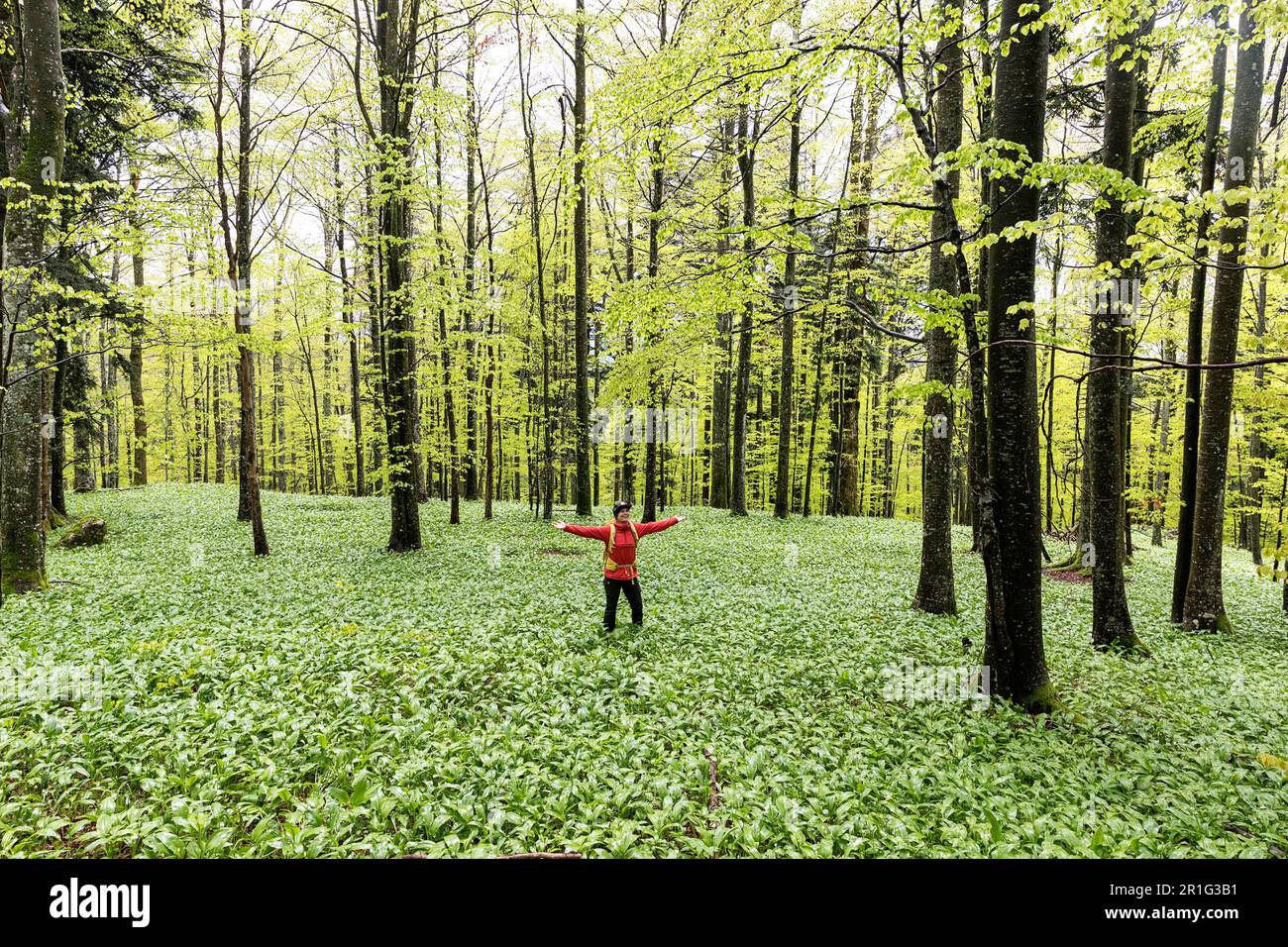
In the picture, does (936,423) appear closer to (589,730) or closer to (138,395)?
(589,730)

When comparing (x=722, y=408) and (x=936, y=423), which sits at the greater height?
(x=722, y=408)

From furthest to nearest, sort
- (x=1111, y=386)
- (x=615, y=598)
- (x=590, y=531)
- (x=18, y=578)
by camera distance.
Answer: (x=18, y=578)
(x=615, y=598)
(x=590, y=531)
(x=1111, y=386)

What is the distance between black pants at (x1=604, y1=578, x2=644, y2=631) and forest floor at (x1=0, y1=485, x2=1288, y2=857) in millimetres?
219

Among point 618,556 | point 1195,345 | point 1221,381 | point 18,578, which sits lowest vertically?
point 18,578

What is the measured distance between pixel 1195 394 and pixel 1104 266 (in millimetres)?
6229

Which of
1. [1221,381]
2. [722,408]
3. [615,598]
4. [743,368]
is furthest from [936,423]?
[722,408]

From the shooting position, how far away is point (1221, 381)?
962 cm

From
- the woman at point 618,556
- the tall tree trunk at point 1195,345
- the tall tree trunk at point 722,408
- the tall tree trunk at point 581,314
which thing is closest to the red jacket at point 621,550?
the woman at point 618,556

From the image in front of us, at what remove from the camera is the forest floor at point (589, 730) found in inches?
163

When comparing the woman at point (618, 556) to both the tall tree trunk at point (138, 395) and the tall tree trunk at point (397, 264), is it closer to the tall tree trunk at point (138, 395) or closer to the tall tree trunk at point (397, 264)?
the tall tree trunk at point (397, 264)

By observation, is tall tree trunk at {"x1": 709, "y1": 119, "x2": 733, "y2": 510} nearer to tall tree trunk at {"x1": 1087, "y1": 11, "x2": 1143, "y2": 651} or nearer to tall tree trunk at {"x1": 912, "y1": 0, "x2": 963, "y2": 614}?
tall tree trunk at {"x1": 912, "y1": 0, "x2": 963, "y2": 614}

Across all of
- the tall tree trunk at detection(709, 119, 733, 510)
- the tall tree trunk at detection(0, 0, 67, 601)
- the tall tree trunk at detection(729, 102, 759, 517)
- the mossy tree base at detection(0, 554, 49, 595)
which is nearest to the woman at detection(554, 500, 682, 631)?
the tall tree trunk at detection(0, 0, 67, 601)

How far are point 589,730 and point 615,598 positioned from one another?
318cm

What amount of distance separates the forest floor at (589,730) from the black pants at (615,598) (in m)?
0.22
